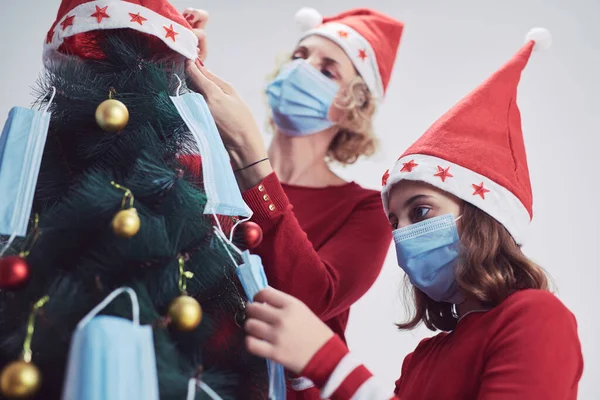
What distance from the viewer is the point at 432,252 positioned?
1.14m

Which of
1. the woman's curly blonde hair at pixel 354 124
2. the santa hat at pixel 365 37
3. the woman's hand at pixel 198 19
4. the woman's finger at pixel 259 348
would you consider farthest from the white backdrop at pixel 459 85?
the woman's finger at pixel 259 348

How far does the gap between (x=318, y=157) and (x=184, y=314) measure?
1.13m

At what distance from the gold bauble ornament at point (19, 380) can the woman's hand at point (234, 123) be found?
538 mm

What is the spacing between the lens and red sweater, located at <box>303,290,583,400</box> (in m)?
0.88

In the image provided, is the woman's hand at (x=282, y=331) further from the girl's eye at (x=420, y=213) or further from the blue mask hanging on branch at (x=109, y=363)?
the girl's eye at (x=420, y=213)

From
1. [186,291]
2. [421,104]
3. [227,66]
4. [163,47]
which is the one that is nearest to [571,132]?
[421,104]

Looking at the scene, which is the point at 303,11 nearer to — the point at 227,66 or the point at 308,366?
the point at 227,66

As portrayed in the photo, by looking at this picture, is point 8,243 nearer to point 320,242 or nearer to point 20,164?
point 20,164

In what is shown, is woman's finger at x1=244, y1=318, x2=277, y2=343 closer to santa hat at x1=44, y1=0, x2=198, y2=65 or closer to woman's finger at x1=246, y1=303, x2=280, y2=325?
woman's finger at x1=246, y1=303, x2=280, y2=325

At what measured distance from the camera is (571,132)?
2189mm

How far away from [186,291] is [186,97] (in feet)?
0.93

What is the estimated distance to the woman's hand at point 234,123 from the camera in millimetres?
1056

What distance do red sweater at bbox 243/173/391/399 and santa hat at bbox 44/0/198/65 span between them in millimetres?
301

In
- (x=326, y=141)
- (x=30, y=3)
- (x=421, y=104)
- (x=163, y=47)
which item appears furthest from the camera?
(x=421, y=104)
